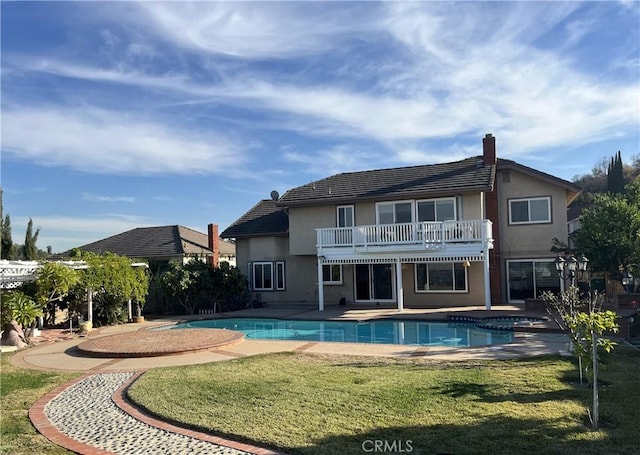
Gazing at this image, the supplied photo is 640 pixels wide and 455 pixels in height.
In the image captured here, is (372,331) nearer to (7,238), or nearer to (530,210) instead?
(530,210)

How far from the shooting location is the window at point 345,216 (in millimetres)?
25172

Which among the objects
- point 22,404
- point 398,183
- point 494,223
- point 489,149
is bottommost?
point 22,404

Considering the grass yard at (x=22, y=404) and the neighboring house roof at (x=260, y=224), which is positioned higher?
the neighboring house roof at (x=260, y=224)

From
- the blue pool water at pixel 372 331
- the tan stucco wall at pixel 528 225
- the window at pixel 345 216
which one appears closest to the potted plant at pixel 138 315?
the blue pool water at pixel 372 331

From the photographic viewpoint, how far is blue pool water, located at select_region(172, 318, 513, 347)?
1508 cm

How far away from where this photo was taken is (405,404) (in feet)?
23.6

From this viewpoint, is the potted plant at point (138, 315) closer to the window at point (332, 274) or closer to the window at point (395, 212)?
the window at point (332, 274)

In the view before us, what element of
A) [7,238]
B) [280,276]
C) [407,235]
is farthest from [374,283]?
[7,238]

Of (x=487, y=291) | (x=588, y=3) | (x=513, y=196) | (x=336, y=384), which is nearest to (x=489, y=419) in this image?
(x=336, y=384)

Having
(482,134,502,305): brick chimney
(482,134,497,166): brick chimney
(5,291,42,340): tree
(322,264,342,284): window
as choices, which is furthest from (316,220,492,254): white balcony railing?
(5,291,42,340): tree

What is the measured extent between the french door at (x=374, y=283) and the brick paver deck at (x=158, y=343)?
424 inches

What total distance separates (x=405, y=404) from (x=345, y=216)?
18457mm

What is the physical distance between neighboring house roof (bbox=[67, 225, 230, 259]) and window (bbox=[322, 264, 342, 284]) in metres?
12.2

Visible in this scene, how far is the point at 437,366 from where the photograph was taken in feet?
33.6
